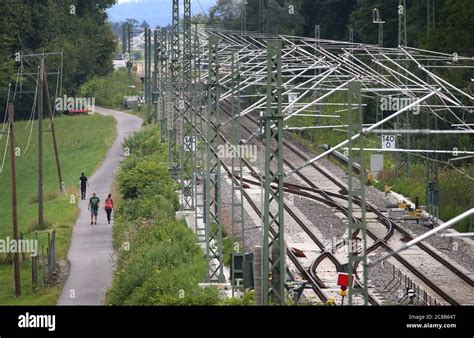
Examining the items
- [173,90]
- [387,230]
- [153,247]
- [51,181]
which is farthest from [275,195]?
[51,181]

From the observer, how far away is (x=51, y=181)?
52.4 meters

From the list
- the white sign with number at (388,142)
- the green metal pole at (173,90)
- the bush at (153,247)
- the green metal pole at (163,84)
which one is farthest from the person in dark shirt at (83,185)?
the white sign with number at (388,142)

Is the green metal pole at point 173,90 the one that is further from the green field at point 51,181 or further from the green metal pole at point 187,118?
the green field at point 51,181

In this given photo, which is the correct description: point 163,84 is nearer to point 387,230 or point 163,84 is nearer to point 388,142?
point 387,230

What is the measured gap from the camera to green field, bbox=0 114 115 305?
3309cm

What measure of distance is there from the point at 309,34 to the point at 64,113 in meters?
14.9

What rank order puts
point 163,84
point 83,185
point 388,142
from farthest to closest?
point 163,84 < point 83,185 < point 388,142

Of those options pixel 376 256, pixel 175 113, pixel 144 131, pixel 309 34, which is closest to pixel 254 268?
pixel 376 256

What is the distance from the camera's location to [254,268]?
1927 centimetres

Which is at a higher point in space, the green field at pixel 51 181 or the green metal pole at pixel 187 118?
the green metal pole at pixel 187 118

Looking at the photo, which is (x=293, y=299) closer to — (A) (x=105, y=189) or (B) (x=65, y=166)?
(A) (x=105, y=189)

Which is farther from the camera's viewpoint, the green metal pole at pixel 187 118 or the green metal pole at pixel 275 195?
the green metal pole at pixel 187 118

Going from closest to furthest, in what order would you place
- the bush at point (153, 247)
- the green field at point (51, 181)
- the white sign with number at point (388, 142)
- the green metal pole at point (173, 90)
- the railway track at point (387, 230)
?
1. the bush at point (153, 247)
2. the railway track at point (387, 230)
3. the white sign with number at point (388, 142)
4. the green field at point (51, 181)
5. the green metal pole at point (173, 90)

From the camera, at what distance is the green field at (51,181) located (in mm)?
33094
